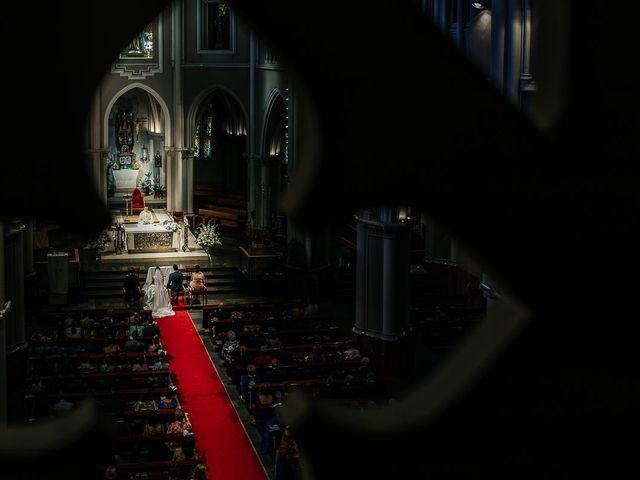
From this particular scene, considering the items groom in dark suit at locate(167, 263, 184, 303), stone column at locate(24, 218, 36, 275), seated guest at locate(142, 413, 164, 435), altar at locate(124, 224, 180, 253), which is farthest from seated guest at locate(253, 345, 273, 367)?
altar at locate(124, 224, 180, 253)

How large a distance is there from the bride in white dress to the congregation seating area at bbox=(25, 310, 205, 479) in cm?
277

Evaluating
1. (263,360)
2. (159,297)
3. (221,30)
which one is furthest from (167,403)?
(221,30)

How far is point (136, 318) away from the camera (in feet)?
85.3

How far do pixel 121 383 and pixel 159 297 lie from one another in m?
10.1

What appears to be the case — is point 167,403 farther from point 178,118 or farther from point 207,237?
point 178,118

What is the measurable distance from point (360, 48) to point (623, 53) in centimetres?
65

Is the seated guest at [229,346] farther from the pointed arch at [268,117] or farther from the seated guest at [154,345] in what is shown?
the pointed arch at [268,117]

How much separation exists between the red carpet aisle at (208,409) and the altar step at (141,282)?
12.5 feet

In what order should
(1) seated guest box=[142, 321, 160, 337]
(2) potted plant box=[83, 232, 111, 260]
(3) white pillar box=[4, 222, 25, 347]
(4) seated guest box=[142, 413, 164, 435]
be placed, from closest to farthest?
(4) seated guest box=[142, 413, 164, 435] → (3) white pillar box=[4, 222, 25, 347] → (1) seated guest box=[142, 321, 160, 337] → (2) potted plant box=[83, 232, 111, 260]

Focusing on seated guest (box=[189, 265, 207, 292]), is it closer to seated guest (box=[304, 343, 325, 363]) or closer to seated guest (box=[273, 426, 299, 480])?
seated guest (box=[304, 343, 325, 363])

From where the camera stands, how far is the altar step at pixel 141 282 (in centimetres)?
3259

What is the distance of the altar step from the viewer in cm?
3259

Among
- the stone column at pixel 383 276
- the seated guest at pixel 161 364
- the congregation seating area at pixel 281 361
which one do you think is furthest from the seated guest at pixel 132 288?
the stone column at pixel 383 276

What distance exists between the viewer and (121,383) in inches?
811
